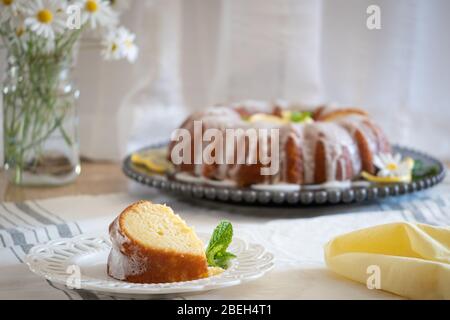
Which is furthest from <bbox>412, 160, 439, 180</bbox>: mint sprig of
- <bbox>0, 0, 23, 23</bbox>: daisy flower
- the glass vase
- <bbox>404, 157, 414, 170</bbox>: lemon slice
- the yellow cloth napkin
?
<bbox>0, 0, 23, 23</bbox>: daisy flower

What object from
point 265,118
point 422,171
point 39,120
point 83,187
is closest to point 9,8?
point 39,120

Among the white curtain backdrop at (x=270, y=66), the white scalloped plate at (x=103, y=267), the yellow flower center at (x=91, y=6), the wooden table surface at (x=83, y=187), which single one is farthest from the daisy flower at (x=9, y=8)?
the white scalloped plate at (x=103, y=267)

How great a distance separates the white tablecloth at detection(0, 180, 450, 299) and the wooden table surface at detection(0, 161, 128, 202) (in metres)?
0.05

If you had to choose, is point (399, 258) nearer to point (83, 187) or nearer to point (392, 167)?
point (392, 167)

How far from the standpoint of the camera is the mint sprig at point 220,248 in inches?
36.5

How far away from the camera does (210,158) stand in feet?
4.59

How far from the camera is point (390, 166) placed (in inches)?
55.9

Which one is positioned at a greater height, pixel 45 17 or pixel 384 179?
pixel 45 17

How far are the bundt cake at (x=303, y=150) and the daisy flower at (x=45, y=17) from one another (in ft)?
0.89

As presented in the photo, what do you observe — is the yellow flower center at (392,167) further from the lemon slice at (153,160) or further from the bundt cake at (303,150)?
the lemon slice at (153,160)

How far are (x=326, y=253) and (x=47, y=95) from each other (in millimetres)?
715

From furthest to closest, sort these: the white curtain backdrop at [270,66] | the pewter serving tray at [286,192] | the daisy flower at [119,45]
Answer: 1. the white curtain backdrop at [270,66]
2. the daisy flower at [119,45]
3. the pewter serving tray at [286,192]

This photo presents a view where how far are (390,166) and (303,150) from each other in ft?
0.52

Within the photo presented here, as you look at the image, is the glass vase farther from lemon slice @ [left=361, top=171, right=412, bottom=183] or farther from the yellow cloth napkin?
the yellow cloth napkin
